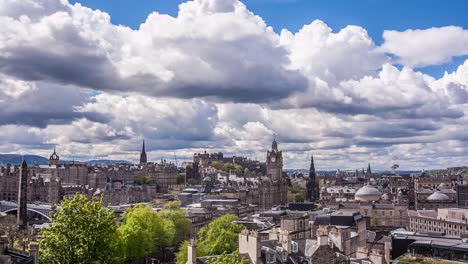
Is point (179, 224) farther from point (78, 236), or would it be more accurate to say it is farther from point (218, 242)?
point (78, 236)

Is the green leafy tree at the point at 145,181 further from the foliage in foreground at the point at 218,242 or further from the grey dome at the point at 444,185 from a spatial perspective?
the foliage in foreground at the point at 218,242

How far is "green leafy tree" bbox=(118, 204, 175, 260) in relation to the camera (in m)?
62.4

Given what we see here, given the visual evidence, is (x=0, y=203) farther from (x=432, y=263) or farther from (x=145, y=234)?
(x=432, y=263)

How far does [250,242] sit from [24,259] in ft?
54.4

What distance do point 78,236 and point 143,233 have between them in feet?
95.5

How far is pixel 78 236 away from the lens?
36438mm

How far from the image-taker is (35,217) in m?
128

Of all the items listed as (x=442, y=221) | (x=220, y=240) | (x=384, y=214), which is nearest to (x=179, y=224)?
(x=220, y=240)

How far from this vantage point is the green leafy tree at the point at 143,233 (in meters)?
62.4

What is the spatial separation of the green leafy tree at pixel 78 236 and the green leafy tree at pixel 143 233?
22731mm

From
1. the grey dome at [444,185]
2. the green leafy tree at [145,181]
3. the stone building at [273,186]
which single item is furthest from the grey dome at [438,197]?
the green leafy tree at [145,181]

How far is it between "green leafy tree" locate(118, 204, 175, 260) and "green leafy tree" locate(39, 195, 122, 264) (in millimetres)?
22731

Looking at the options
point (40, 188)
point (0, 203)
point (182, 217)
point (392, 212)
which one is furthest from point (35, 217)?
point (392, 212)

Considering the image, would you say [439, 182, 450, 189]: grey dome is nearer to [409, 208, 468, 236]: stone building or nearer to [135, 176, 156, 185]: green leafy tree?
[409, 208, 468, 236]: stone building
